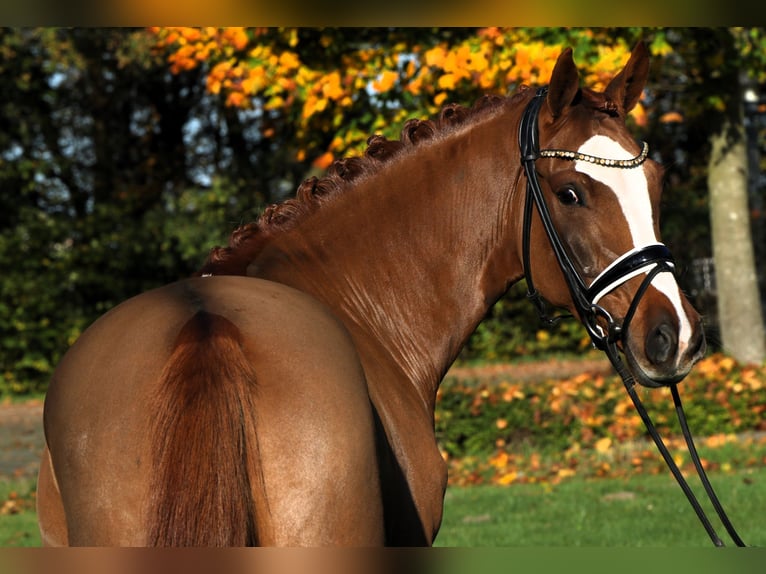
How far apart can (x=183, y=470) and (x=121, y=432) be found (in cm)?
20

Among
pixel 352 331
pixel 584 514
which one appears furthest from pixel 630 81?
pixel 584 514

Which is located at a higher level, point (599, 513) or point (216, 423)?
point (216, 423)

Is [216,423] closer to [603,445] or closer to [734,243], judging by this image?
[603,445]

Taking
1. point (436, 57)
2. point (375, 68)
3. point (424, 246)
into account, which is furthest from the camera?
point (375, 68)

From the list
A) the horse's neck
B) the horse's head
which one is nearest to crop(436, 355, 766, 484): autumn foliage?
the horse's neck

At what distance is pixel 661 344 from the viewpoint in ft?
8.84

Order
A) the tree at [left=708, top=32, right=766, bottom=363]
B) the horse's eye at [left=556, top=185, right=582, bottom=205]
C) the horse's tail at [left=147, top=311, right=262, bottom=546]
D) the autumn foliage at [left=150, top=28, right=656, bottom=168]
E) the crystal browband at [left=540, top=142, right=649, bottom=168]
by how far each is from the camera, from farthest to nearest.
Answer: the tree at [left=708, top=32, right=766, bottom=363], the autumn foliage at [left=150, top=28, right=656, bottom=168], the horse's eye at [left=556, top=185, right=582, bottom=205], the crystal browband at [left=540, top=142, right=649, bottom=168], the horse's tail at [left=147, top=311, right=262, bottom=546]

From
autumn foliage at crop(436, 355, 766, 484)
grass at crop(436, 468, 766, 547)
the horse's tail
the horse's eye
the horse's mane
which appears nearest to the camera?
the horse's tail

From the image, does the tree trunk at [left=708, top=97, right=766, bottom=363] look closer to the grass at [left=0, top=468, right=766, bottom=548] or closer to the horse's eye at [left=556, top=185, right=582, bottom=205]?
the grass at [left=0, top=468, right=766, bottom=548]

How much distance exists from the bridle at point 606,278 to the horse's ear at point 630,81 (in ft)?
0.79

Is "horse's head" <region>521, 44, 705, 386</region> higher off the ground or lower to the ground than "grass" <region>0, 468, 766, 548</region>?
higher

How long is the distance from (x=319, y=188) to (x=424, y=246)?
421 millimetres

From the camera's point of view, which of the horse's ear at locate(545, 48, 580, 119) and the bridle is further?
the horse's ear at locate(545, 48, 580, 119)

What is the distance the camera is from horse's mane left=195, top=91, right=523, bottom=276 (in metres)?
3.15
